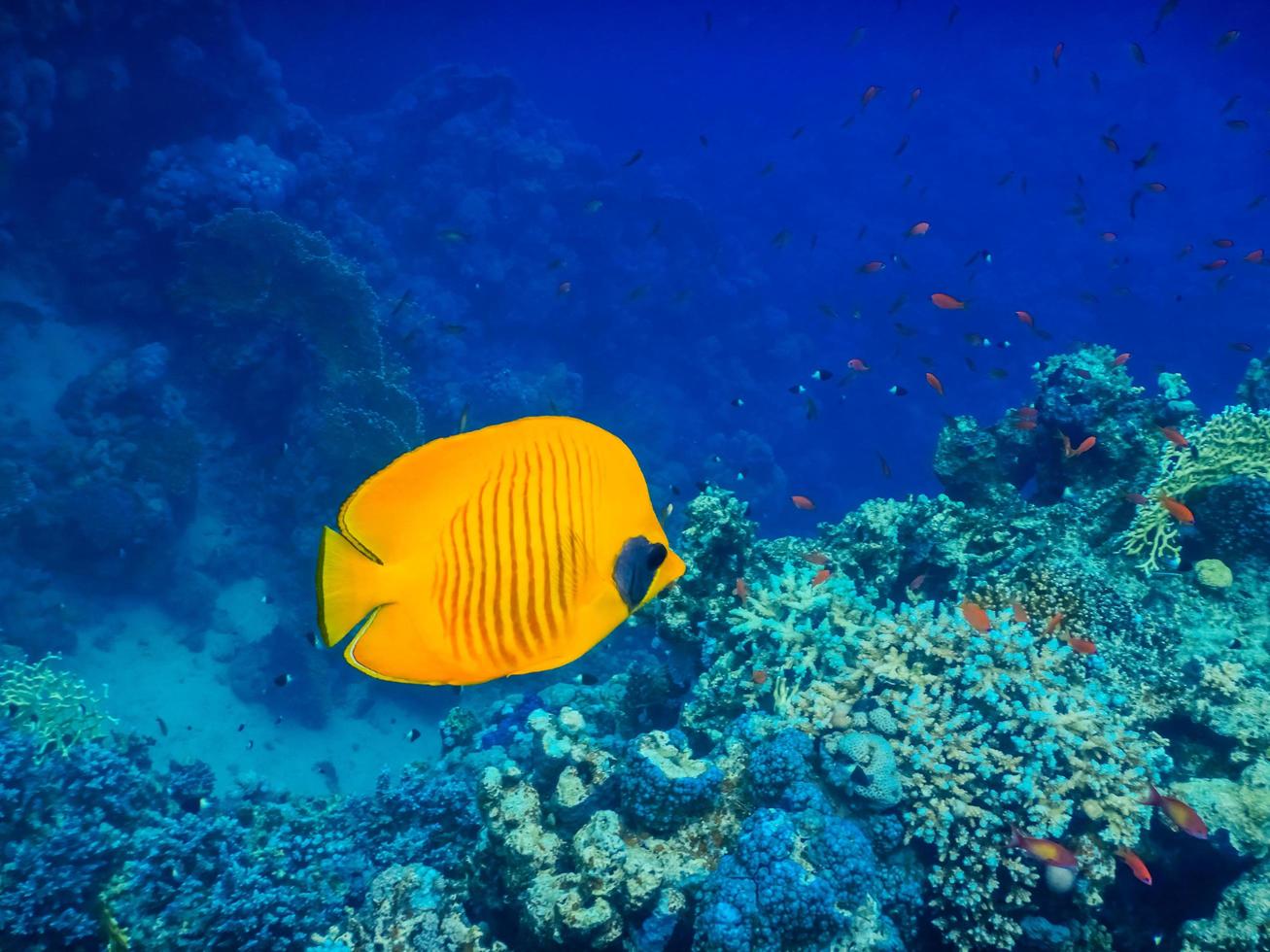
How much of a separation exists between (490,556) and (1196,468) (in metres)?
7.63

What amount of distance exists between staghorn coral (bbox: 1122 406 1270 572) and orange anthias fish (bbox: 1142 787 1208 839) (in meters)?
2.78

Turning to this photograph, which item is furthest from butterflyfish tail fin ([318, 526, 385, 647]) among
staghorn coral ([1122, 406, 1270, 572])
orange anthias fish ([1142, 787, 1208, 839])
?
staghorn coral ([1122, 406, 1270, 572])

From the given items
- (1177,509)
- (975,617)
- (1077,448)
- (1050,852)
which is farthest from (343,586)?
(1077,448)

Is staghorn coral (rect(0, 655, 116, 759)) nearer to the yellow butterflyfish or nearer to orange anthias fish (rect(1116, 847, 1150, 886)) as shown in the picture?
the yellow butterflyfish

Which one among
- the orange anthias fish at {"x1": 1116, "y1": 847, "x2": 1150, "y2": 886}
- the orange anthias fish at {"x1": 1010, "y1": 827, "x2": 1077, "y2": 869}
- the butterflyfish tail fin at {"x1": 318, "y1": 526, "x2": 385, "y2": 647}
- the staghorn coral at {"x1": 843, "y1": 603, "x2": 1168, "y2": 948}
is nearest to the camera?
the butterflyfish tail fin at {"x1": 318, "y1": 526, "x2": 385, "y2": 647}

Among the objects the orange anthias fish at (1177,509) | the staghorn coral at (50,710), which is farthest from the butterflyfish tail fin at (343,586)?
the staghorn coral at (50,710)

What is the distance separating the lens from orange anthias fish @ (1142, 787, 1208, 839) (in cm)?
371

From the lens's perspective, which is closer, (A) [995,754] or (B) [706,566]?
(A) [995,754]

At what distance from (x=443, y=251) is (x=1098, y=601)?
2238 centimetres

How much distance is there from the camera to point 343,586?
3.60 ft

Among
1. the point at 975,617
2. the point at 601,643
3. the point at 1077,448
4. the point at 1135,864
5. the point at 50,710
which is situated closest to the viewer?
the point at 1135,864

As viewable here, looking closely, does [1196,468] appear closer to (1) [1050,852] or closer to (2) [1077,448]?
(2) [1077,448]

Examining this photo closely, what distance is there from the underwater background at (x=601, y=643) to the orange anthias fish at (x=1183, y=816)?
17 millimetres

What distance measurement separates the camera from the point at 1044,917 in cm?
375
